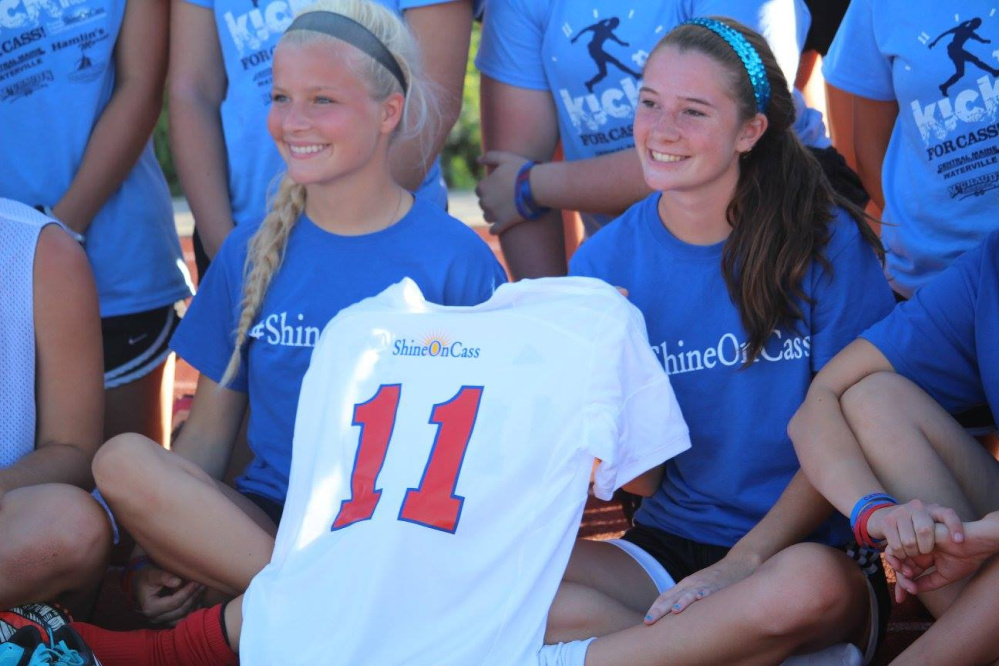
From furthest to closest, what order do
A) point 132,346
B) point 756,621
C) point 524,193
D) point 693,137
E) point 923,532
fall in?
point 132,346
point 524,193
point 693,137
point 756,621
point 923,532

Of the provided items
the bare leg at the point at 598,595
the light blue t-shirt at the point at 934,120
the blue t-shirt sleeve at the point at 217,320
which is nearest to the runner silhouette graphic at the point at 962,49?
the light blue t-shirt at the point at 934,120

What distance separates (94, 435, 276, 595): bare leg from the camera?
284 centimetres

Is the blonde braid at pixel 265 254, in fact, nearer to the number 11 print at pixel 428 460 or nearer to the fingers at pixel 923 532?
the number 11 print at pixel 428 460

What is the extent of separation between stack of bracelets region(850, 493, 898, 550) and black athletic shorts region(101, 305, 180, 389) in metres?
2.04

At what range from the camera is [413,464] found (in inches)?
102

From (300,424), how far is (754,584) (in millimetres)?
979

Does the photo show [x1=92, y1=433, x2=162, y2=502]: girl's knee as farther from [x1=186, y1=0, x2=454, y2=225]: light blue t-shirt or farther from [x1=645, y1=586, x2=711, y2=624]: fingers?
[x1=645, y1=586, x2=711, y2=624]: fingers

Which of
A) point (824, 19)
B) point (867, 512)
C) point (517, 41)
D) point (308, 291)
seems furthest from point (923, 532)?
point (824, 19)

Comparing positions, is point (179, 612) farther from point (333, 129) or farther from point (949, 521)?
point (949, 521)

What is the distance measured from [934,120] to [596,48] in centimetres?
86

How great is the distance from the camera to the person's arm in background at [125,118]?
3584 millimetres

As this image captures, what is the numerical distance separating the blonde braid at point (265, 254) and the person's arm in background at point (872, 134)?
154 cm

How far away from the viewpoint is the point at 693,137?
2.90 meters

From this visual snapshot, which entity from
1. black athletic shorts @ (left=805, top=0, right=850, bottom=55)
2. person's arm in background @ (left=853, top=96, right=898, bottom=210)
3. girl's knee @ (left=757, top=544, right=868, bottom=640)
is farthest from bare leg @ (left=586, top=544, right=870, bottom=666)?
black athletic shorts @ (left=805, top=0, right=850, bottom=55)
